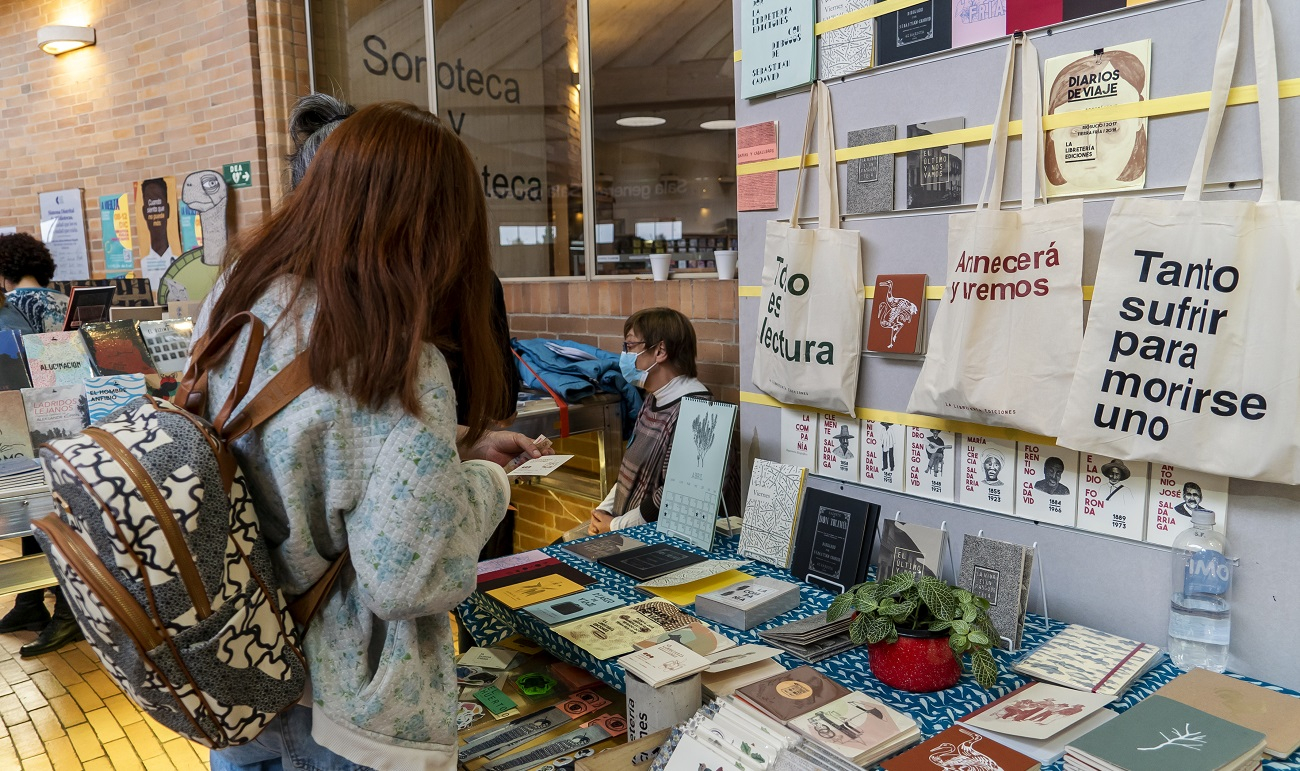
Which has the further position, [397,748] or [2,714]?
[2,714]

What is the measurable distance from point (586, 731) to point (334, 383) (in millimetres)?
831

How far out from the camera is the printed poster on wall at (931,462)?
1.71m

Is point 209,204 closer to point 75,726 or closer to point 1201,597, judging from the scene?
point 75,726

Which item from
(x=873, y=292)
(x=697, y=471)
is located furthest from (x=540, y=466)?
(x=873, y=292)

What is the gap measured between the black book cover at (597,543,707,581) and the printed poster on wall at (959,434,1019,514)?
2.06 ft

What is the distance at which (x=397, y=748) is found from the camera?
1.08 m

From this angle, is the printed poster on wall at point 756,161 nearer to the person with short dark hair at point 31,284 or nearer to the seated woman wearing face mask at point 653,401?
the seated woman wearing face mask at point 653,401

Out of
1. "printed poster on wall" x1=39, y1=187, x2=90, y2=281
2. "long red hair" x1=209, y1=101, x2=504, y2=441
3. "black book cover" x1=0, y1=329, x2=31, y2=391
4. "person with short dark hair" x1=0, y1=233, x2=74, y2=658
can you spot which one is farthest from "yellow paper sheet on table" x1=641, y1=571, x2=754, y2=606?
"printed poster on wall" x1=39, y1=187, x2=90, y2=281

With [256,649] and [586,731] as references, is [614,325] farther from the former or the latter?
[256,649]

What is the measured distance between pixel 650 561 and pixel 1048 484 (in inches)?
34.5

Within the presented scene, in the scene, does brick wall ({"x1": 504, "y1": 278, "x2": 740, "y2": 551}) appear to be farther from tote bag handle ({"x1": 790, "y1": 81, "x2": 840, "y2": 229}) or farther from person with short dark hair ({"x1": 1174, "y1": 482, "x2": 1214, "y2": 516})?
person with short dark hair ({"x1": 1174, "y1": 482, "x2": 1214, "y2": 516})

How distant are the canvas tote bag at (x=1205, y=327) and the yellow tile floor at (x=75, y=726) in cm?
270

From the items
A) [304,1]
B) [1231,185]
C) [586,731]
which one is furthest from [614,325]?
[304,1]

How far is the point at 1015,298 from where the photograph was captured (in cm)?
148
